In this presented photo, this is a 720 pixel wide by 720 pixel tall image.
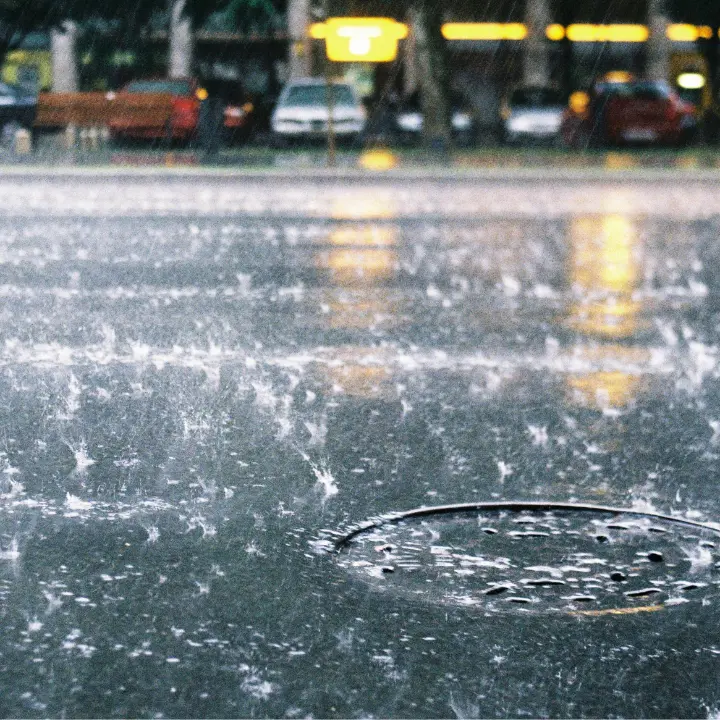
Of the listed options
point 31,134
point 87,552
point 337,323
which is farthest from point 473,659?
point 31,134

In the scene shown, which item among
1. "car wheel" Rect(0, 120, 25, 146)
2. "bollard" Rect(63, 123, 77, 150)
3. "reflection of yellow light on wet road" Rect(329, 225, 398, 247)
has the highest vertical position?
"reflection of yellow light on wet road" Rect(329, 225, 398, 247)

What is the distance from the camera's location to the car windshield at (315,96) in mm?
36031

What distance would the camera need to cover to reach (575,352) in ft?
29.2

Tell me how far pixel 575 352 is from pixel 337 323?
168 cm

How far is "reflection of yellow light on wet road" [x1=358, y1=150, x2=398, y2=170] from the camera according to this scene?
A: 29156 mm

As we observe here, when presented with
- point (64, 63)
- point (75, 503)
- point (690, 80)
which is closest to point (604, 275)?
point (75, 503)

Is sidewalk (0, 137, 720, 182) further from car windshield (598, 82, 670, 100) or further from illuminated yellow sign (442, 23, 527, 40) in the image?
illuminated yellow sign (442, 23, 527, 40)

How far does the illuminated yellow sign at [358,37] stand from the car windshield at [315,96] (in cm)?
74

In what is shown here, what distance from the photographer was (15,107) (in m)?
39.5

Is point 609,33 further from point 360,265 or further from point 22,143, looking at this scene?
point 360,265

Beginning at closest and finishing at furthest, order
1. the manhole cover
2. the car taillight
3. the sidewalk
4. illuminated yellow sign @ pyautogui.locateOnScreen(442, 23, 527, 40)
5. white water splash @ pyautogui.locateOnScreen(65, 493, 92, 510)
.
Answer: the manhole cover, white water splash @ pyautogui.locateOnScreen(65, 493, 92, 510), the sidewalk, the car taillight, illuminated yellow sign @ pyautogui.locateOnScreen(442, 23, 527, 40)

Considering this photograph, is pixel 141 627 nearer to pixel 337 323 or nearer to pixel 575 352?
pixel 575 352

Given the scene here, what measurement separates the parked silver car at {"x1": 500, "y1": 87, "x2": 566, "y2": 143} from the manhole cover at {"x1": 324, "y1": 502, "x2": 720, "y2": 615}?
34.1 metres

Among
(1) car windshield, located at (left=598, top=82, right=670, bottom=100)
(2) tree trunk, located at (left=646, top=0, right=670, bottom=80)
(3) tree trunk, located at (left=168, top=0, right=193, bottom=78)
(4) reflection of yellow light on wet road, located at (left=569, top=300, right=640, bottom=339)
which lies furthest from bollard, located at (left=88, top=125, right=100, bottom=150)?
(2) tree trunk, located at (left=646, top=0, right=670, bottom=80)
